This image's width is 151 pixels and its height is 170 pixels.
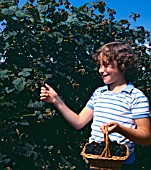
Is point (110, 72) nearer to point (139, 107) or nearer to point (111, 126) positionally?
point (139, 107)

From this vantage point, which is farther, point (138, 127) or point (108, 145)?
point (138, 127)

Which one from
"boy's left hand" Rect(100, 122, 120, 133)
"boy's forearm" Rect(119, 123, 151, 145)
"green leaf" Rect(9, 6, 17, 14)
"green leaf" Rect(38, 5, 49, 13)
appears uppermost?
"green leaf" Rect(38, 5, 49, 13)

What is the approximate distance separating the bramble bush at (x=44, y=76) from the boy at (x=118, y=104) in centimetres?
91

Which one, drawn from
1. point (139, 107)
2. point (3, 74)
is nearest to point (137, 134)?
point (139, 107)

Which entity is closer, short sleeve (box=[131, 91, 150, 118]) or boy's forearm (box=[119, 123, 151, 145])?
boy's forearm (box=[119, 123, 151, 145])

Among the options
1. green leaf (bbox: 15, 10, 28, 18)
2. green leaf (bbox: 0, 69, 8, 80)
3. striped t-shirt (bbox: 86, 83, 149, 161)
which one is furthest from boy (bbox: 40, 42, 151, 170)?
green leaf (bbox: 15, 10, 28, 18)

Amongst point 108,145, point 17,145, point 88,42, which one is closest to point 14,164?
point 17,145

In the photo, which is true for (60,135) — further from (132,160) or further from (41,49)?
(132,160)

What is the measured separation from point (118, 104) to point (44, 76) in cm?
125

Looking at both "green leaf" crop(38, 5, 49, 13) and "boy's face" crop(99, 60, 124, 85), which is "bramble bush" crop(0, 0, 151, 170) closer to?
"green leaf" crop(38, 5, 49, 13)

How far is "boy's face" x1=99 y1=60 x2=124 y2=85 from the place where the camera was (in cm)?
307

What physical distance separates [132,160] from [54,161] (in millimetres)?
1560

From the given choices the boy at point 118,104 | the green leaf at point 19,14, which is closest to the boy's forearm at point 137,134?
the boy at point 118,104

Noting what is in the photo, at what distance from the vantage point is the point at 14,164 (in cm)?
420
